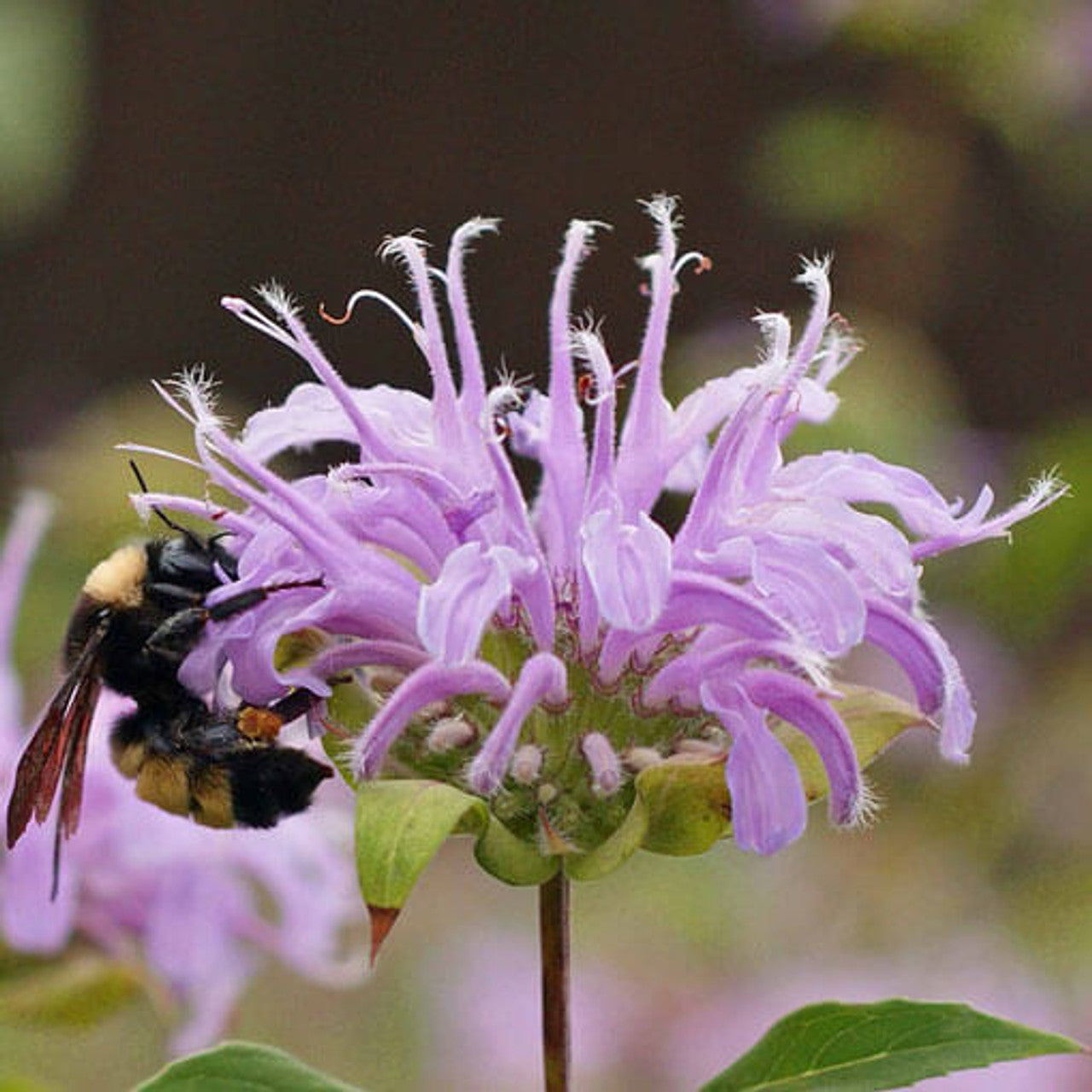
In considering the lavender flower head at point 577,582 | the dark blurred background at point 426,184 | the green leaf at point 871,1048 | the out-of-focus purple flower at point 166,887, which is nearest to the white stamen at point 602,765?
the lavender flower head at point 577,582

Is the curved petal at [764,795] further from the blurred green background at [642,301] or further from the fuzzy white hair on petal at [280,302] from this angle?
the blurred green background at [642,301]

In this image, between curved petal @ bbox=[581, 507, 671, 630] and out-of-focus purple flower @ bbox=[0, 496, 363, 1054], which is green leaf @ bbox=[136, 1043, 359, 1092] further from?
out-of-focus purple flower @ bbox=[0, 496, 363, 1054]

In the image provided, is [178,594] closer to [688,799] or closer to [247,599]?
[247,599]

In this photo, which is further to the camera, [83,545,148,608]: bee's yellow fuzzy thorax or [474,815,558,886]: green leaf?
[83,545,148,608]: bee's yellow fuzzy thorax

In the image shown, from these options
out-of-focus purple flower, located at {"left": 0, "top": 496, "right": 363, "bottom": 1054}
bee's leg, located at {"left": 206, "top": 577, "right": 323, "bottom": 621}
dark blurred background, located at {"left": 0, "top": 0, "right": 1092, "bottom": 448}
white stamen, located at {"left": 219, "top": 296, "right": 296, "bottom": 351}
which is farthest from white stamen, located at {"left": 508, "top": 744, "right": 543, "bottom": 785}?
dark blurred background, located at {"left": 0, "top": 0, "right": 1092, "bottom": 448}

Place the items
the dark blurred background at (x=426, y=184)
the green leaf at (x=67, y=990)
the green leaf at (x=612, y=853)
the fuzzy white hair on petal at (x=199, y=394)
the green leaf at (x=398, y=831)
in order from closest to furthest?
the green leaf at (x=398, y=831) < the green leaf at (x=612, y=853) < the fuzzy white hair on petal at (x=199, y=394) < the green leaf at (x=67, y=990) < the dark blurred background at (x=426, y=184)

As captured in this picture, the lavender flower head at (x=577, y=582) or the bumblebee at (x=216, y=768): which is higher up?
the lavender flower head at (x=577, y=582)

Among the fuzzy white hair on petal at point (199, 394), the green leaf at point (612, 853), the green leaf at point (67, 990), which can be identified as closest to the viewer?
the green leaf at point (612, 853)

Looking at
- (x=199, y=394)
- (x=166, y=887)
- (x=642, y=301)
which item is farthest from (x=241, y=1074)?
(x=642, y=301)
